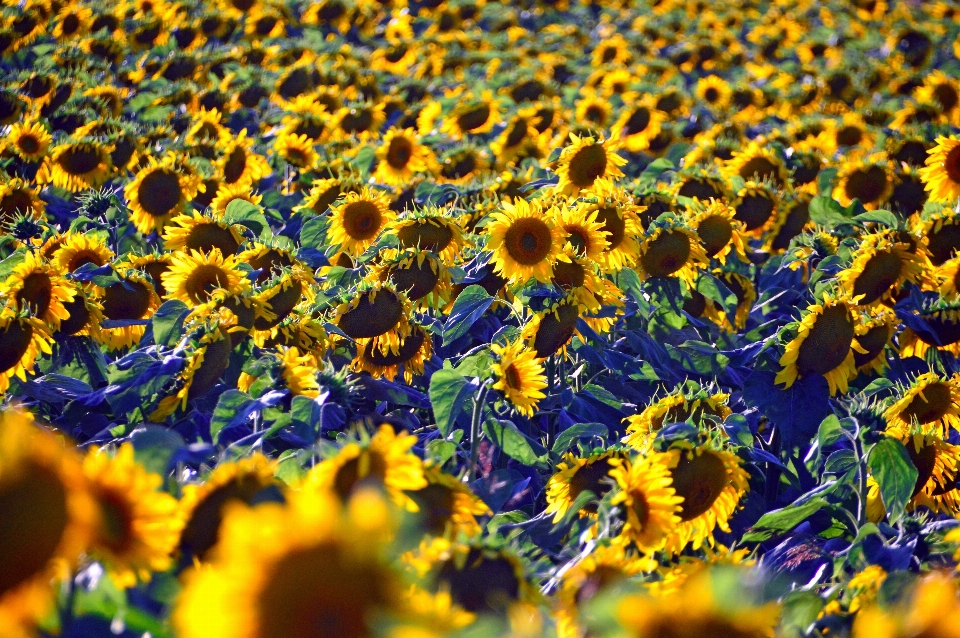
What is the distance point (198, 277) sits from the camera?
10.4 feet

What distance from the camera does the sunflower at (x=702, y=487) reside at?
7.27 ft

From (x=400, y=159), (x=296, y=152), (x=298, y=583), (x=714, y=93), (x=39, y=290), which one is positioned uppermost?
(x=298, y=583)

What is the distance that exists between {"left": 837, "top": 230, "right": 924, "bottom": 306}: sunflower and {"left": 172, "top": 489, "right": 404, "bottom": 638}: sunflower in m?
2.68

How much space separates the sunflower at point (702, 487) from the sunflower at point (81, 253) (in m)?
2.33

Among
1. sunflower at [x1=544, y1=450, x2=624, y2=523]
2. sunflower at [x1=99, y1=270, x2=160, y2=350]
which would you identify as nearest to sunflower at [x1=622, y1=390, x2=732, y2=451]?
sunflower at [x1=544, y1=450, x2=624, y2=523]

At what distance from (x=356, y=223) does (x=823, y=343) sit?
6.17 feet

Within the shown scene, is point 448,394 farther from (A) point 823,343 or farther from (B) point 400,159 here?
(B) point 400,159

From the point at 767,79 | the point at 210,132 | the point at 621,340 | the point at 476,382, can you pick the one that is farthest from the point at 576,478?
the point at 767,79

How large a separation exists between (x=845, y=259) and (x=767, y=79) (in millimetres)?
5606

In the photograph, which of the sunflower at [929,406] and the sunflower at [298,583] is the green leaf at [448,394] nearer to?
the sunflower at [929,406]

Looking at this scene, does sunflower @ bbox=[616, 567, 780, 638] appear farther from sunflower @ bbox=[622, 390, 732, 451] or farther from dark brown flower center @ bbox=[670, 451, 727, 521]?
sunflower @ bbox=[622, 390, 732, 451]

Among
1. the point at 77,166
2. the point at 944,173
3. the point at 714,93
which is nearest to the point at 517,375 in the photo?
the point at 944,173

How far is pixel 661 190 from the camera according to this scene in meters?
3.90

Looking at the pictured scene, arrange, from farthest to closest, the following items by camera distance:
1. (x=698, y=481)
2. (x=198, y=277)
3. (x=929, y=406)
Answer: (x=198, y=277), (x=929, y=406), (x=698, y=481)
